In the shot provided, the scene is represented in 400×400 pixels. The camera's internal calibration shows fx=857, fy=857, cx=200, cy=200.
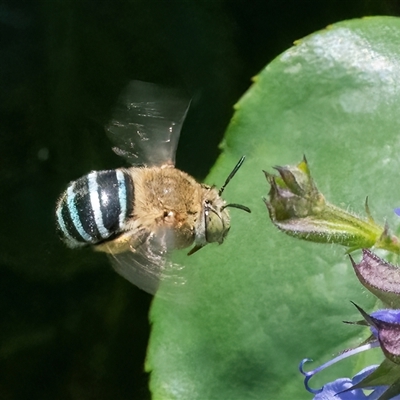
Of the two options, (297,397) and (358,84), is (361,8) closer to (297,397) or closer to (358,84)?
(358,84)

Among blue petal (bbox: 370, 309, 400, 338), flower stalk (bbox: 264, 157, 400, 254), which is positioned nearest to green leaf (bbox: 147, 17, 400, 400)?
flower stalk (bbox: 264, 157, 400, 254)

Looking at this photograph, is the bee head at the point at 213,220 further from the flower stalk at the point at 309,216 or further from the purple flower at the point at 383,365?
the purple flower at the point at 383,365

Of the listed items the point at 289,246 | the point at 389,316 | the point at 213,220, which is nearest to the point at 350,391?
the point at 389,316

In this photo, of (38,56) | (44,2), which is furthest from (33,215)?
(44,2)

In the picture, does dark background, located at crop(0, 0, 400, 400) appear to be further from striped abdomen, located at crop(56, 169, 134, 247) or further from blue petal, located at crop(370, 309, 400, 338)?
blue petal, located at crop(370, 309, 400, 338)

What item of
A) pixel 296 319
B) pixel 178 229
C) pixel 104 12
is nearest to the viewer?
pixel 178 229

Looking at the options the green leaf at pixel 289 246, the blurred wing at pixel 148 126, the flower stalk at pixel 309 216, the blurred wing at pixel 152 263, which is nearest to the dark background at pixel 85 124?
the green leaf at pixel 289 246
